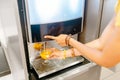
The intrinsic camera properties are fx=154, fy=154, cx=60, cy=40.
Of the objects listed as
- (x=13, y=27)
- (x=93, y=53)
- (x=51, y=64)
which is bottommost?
(x=51, y=64)

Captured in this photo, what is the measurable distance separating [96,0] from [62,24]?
0.27 metres

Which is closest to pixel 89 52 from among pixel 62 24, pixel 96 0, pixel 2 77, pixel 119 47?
pixel 119 47

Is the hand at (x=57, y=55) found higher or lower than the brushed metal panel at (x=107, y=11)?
lower


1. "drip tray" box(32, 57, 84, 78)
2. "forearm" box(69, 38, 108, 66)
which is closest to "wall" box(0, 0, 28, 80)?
"drip tray" box(32, 57, 84, 78)

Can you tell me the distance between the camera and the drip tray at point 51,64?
96cm

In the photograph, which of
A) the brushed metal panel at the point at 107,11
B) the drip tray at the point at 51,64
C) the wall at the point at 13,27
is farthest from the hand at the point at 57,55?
the brushed metal panel at the point at 107,11

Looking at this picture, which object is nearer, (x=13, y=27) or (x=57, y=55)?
(x=13, y=27)

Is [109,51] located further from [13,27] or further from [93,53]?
[13,27]

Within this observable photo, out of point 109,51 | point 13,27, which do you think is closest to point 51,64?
point 13,27

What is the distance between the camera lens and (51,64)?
1.03 meters

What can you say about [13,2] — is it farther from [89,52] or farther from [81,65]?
[81,65]

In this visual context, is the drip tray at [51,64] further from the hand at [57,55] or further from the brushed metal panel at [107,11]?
the brushed metal panel at [107,11]

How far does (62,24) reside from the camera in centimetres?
97

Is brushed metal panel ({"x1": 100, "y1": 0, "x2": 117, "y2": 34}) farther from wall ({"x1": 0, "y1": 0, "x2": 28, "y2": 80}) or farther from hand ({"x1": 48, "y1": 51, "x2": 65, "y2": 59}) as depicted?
wall ({"x1": 0, "y1": 0, "x2": 28, "y2": 80})
